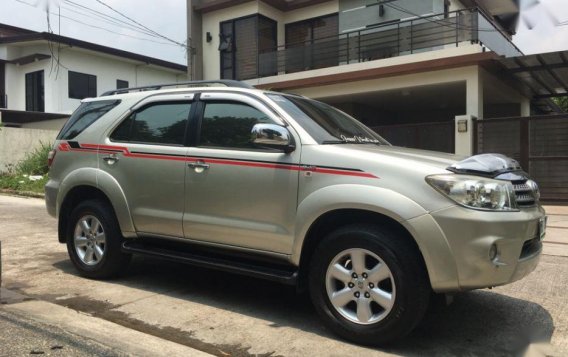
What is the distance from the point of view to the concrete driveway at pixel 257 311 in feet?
12.7

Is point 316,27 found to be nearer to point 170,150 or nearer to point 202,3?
point 202,3

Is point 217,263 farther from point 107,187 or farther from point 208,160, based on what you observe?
point 107,187

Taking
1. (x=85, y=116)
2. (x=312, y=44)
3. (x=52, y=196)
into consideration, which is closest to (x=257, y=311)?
(x=52, y=196)

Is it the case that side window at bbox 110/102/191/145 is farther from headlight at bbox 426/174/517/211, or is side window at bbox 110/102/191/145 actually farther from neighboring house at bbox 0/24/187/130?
neighboring house at bbox 0/24/187/130

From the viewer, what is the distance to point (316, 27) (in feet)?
60.7

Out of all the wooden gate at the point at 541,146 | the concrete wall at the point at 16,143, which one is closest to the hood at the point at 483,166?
the wooden gate at the point at 541,146

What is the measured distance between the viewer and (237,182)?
175 inches

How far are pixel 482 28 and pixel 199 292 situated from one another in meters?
11.9

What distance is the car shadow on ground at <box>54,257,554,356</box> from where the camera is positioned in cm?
390

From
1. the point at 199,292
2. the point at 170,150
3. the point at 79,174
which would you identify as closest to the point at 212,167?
the point at 170,150

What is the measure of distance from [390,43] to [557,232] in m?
8.55

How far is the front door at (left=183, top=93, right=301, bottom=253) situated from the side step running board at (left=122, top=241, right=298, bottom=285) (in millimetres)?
173

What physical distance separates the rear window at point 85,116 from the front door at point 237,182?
1.36 meters

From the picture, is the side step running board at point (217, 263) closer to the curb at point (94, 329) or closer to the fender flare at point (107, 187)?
the fender flare at point (107, 187)
